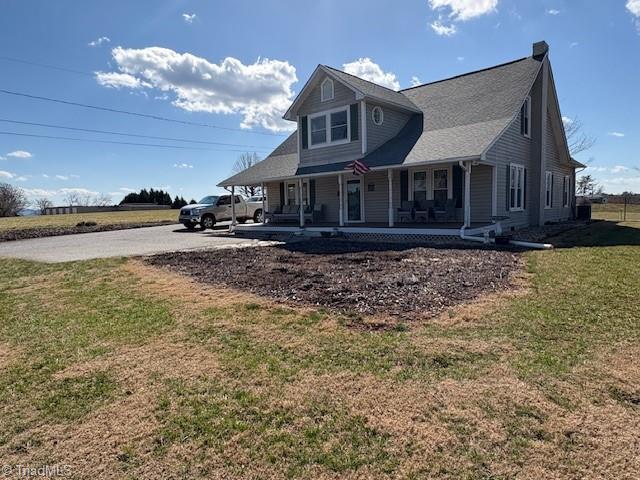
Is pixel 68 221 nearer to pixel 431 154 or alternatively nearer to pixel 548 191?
pixel 431 154

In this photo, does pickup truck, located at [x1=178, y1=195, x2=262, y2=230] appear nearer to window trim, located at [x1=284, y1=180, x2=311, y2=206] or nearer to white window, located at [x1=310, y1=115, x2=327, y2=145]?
window trim, located at [x1=284, y1=180, x2=311, y2=206]

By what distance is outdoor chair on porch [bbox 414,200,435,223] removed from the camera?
1474 centimetres

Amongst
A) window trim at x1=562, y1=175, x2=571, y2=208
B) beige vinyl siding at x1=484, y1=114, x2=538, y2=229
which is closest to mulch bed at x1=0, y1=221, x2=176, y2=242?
beige vinyl siding at x1=484, y1=114, x2=538, y2=229

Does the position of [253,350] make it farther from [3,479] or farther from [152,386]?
[3,479]

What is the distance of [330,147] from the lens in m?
17.2

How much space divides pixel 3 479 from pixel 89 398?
88 cm

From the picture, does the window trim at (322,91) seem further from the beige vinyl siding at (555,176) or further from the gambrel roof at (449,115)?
the beige vinyl siding at (555,176)

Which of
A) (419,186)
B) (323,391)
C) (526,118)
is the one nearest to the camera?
(323,391)

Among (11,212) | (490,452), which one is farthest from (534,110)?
(11,212)

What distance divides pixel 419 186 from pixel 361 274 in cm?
902

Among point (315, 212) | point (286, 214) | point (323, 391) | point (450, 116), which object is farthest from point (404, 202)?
point (323, 391)

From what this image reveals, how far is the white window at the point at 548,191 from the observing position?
56.7ft

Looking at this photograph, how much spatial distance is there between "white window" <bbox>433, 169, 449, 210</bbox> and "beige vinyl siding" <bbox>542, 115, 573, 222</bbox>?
484 centimetres

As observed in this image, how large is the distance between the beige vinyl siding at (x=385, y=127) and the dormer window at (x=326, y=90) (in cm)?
186
